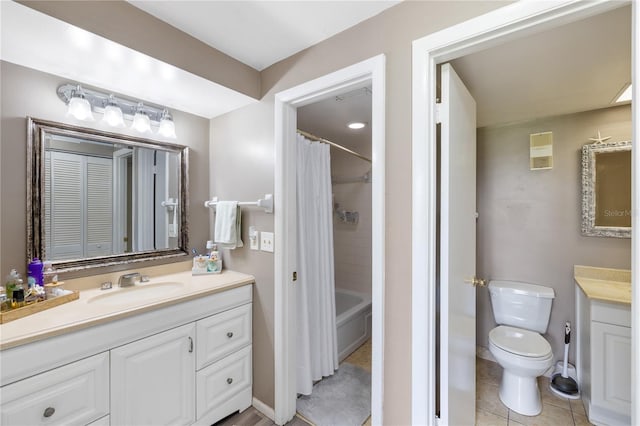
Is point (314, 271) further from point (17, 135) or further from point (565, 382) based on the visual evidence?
point (565, 382)

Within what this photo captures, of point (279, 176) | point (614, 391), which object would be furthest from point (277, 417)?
point (614, 391)

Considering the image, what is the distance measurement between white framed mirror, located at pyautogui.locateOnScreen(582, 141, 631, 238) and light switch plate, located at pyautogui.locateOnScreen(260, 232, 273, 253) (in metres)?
2.29

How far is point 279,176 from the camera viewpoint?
1617 mm

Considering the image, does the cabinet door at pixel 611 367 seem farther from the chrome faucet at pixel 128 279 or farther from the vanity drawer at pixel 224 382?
the chrome faucet at pixel 128 279

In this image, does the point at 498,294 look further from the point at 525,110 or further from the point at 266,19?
the point at 266,19

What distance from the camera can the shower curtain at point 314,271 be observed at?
1928 millimetres

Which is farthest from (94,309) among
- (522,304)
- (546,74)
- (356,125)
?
(522,304)

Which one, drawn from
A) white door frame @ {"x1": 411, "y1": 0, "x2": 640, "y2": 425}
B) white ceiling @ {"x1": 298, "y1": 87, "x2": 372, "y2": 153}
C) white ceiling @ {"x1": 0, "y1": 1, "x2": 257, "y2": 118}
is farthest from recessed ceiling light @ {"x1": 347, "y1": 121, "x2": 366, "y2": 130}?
white door frame @ {"x1": 411, "y1": 0, "x2": 640, "y2": 425}

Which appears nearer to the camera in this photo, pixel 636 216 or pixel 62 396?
pixel 636 216

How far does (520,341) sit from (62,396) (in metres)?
2.59

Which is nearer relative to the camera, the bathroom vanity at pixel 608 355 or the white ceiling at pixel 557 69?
the white ceiling at pixel 557 69

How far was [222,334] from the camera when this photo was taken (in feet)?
5.19

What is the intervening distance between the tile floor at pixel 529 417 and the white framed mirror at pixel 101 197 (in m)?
2.37

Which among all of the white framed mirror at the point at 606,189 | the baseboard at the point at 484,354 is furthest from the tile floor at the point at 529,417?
the white framed mirror at the point at 606,189
